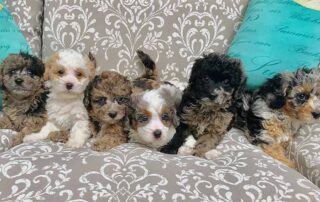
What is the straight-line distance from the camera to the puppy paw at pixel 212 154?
5.52 ft

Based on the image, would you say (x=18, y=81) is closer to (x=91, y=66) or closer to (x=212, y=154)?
(x=91, y=66)

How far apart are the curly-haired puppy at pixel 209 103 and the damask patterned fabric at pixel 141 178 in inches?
5.7

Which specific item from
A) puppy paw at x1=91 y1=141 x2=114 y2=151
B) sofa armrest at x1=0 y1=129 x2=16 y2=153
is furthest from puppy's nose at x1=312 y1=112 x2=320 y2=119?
sofa armrest at x1=0 y1=129 x2=16 y2=153

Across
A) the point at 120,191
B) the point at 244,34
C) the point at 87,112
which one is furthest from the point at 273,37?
the point at 120,191

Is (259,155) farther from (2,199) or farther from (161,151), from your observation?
(2,199)

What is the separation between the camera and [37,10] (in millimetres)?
2326

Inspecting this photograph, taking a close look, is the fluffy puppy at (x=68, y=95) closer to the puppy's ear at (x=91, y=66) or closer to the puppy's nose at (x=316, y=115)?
the puppy's ear at (x=91, y=66)

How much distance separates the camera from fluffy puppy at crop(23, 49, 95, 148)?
184 cm

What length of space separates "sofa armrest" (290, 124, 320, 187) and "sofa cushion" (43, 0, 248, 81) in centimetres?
64

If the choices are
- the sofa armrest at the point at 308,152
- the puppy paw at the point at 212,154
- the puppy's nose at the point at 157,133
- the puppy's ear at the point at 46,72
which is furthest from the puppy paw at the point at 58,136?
the sofa armrest at the point at 308,152

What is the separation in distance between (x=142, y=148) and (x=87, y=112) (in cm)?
35

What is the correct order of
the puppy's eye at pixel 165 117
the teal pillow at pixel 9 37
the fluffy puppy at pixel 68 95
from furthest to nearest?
1. the teal pillow at pixel 9 37
2. the fluffy puppy at pixel 68 95
3. the puppy's eye at pixel 165 117

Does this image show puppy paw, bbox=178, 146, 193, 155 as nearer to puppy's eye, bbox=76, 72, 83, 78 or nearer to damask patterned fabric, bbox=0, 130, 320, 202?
damask patterned fabric, bbox=0, 130, 320, 202

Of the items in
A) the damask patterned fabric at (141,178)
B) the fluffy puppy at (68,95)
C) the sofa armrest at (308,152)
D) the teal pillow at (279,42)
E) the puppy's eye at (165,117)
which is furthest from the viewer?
the teal pillow at (279,42)
